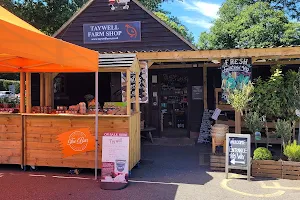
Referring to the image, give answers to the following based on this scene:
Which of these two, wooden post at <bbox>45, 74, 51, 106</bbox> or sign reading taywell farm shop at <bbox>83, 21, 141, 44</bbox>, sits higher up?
sign reading taywell farm shop at <bbox>83, 21, 141, 44</bbox>

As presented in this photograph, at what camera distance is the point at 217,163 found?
638 centimetres

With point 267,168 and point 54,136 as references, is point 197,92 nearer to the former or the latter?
point 267,168

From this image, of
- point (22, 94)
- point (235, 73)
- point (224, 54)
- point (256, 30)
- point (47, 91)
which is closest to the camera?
point (22, 94)

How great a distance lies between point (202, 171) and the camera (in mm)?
6355

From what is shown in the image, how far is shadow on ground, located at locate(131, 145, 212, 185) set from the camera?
587cm

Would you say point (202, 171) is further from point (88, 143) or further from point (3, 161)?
point (3, 161)

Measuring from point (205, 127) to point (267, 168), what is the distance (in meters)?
3.98

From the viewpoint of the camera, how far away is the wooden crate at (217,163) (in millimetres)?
6345

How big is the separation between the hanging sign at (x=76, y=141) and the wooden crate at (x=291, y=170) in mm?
3591

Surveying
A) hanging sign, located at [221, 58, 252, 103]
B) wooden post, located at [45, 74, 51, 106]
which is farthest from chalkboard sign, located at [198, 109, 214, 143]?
wooden post, located at [45, 74, 51, 106]

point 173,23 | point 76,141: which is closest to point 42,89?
point 76,141

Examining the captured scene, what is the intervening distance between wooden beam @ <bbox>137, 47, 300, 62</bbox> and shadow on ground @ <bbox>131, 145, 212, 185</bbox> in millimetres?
2358

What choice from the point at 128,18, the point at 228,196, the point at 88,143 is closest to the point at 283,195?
the point at 228,196

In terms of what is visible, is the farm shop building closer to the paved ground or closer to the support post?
the support post
